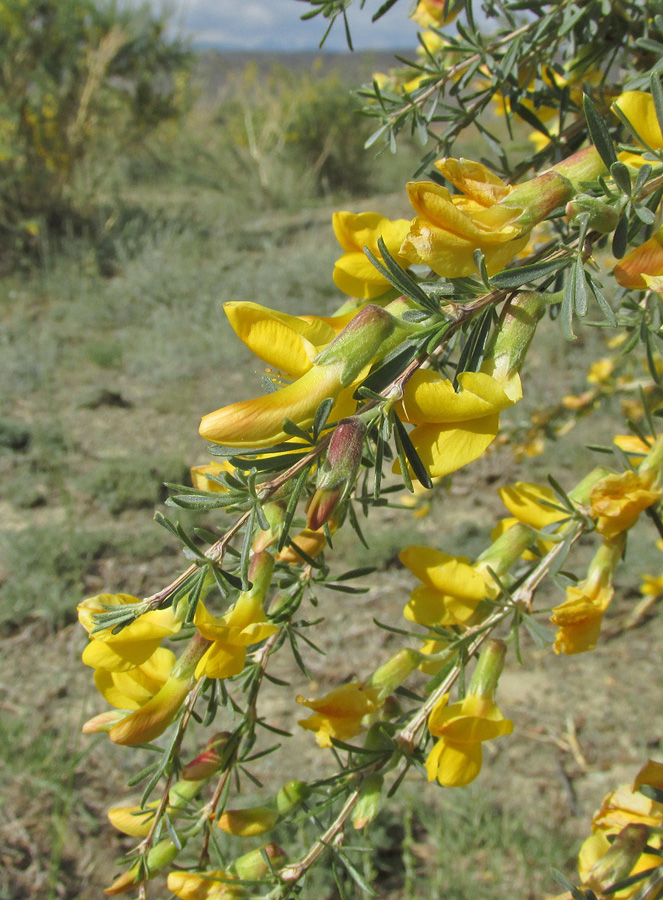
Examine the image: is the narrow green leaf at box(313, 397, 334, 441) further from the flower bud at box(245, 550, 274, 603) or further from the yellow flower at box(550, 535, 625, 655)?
the yellow flower at box(550, 535, 625, 655)

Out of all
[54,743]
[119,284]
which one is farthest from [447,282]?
[119,284]

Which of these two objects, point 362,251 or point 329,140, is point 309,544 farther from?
point 329,140

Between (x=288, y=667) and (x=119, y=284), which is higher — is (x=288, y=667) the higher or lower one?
the lower one

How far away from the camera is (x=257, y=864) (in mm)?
590

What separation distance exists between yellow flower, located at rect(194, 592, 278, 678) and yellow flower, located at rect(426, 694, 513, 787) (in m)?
0.16

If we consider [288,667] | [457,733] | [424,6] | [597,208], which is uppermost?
[424,6]

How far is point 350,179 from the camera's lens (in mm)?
7609

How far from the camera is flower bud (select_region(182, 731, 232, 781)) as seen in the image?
56 centimetres

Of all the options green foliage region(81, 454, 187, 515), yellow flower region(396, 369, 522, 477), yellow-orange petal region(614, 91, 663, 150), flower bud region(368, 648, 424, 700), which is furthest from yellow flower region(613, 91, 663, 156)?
green foliage region(81, 454, 187, 515)

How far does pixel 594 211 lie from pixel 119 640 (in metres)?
0.38

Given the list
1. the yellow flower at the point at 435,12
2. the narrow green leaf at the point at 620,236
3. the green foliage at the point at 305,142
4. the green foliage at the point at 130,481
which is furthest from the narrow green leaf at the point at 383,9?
the green foliage at the point at 305,142

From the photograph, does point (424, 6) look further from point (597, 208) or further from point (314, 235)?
point (314, 235)

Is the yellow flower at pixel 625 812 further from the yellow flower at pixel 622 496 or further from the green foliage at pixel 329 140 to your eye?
the green foliage at pixel 329 140

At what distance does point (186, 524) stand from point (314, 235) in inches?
156
